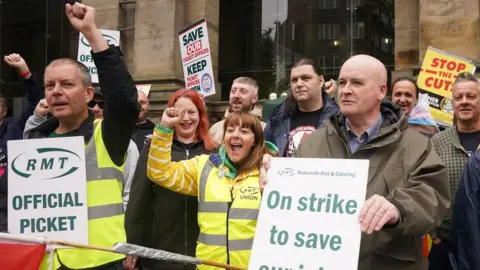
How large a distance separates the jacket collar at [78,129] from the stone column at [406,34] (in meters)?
9.22

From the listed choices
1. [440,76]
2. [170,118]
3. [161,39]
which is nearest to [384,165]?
[170,118]

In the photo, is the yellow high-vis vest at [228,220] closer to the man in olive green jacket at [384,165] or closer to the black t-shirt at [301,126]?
the man in olive green jacket at [384,165]

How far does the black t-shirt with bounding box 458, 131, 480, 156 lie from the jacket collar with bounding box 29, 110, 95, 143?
10.00ft

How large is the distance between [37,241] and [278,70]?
35.8 feet

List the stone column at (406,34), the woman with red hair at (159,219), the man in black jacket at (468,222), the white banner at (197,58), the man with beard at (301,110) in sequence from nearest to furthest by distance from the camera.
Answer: the man in black jacket at (468,222) < the woman with red hair at (159,219) < the man with beard at (301,110) < the white banner at (197,58) < the stone column at (406,34)

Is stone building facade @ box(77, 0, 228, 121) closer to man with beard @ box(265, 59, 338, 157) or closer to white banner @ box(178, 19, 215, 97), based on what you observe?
white banner @ box(178, 19, 215, 97)

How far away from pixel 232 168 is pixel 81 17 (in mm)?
1411

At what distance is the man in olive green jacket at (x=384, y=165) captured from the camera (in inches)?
107

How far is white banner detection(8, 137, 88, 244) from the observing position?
10.8ft

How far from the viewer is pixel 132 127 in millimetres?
3334

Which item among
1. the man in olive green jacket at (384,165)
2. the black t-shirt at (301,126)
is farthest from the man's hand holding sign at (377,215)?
the black t-shirt at (301,126)

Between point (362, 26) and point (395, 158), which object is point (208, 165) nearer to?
point (395, 158)

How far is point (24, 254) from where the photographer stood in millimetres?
3107

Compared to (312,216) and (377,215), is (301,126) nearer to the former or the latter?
(312,216)
